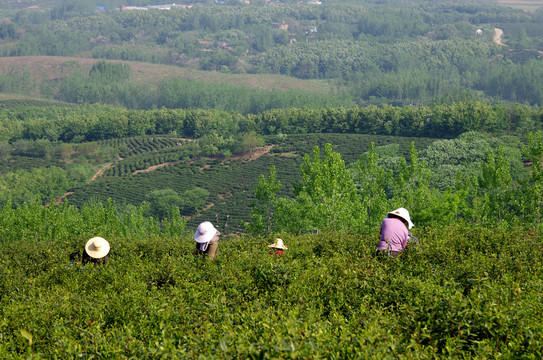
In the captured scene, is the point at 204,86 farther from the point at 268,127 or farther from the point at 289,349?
the point at 289,349

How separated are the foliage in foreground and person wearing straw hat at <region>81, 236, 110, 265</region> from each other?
30 cm

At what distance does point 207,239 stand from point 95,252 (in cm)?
273

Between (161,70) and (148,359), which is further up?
(148,359)

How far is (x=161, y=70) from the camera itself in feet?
629

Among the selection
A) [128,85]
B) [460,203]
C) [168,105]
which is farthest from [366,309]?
[128,85]

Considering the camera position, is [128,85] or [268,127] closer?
[268,127]

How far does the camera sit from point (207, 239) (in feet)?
36.3

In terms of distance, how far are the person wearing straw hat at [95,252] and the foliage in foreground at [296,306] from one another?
304mm

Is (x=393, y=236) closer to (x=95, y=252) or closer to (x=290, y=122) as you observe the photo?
(x=95, y=252)

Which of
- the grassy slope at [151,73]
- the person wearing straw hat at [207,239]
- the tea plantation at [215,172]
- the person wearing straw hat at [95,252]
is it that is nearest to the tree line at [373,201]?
the person wearing straw hat at [95,252]

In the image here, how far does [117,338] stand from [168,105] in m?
156

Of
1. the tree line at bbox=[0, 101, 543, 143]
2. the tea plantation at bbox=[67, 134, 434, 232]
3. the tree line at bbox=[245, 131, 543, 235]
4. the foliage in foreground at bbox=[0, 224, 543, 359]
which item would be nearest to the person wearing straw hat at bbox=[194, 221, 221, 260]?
the foliage in foreground at bbox=[0, 224, 543, 359]

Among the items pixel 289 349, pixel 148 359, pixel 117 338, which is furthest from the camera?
pixel 117 338

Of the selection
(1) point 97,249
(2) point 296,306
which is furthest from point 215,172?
(2) point 296,306
